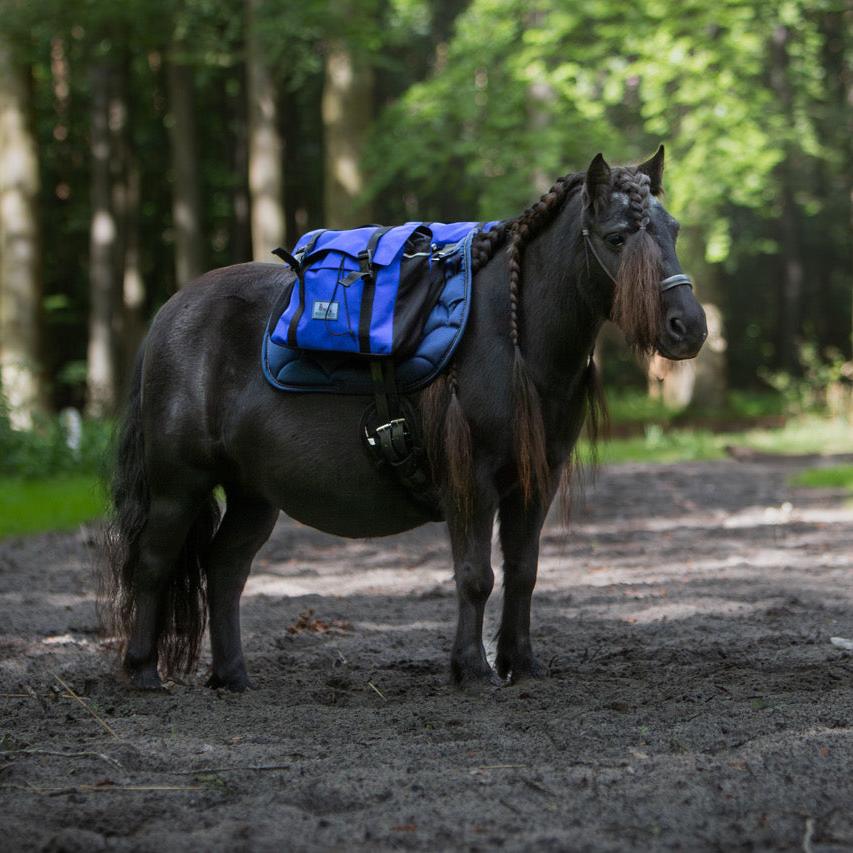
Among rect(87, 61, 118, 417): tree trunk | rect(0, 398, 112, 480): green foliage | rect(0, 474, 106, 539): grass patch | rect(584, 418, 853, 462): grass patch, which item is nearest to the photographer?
rect(0, 474, 106, 539): grass patch

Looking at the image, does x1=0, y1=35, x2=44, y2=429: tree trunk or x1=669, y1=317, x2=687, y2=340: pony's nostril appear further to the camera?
x1=0, y1=35, x2=44, y2=429: tree trunk

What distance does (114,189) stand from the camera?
2520cm

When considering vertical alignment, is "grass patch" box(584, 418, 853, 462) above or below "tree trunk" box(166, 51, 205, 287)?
below

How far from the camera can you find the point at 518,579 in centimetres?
497

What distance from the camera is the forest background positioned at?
15922mm

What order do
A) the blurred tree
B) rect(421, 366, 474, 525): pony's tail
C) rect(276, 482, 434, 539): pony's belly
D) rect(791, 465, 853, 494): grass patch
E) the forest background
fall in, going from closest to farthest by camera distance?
1. rect(421, 366, 474, 525): pony's tail
2. rect(276, 482, 434, 539): pony's belly
3. rect(791, 465, 853, 494): grass patch
4. the forest background
5. the blurred tree

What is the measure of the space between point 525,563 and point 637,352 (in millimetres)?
987

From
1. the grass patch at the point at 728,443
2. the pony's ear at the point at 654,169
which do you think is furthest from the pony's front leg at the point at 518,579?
the grass patch at the point at 728,443

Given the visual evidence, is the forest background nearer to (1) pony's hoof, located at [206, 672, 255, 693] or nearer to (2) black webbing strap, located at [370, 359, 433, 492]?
(1) pony's hoof, located at [206, 672, 255, 693]

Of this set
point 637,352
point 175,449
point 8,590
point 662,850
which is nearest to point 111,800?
point 662,850

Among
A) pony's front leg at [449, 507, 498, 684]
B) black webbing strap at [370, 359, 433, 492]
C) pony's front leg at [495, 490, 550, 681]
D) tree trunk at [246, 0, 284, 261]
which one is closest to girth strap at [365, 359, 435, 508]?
black webbing strap at [370, 359, 433, 492]

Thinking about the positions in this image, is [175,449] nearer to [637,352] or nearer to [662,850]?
[637,352]

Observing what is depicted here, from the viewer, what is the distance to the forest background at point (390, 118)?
1592 centimetres

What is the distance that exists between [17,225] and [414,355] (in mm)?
13942
